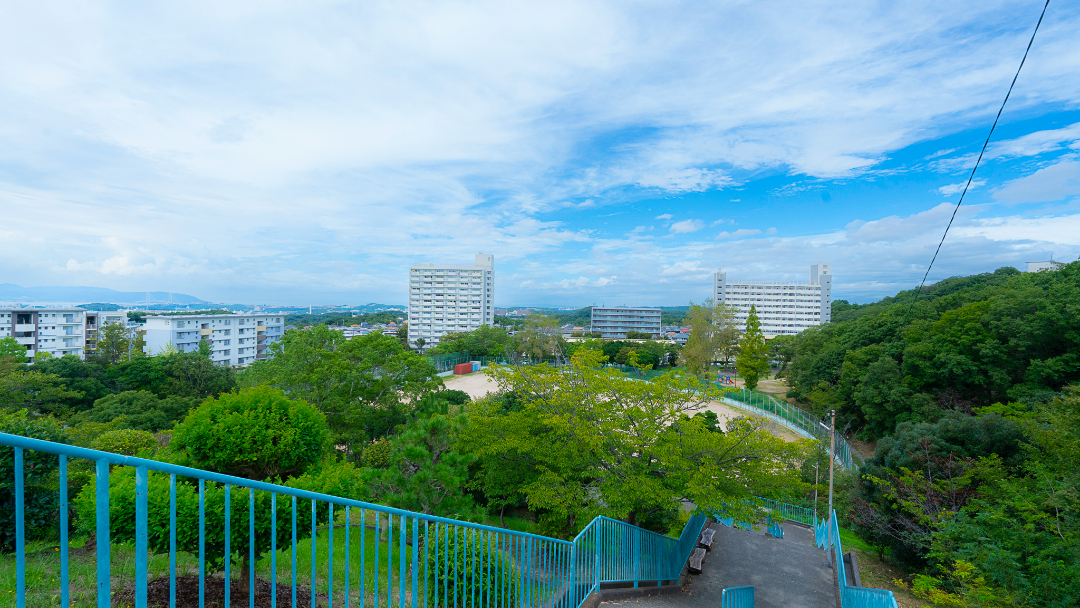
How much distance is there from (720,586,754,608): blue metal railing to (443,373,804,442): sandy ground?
680 inches

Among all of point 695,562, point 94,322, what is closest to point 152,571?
point 695,562

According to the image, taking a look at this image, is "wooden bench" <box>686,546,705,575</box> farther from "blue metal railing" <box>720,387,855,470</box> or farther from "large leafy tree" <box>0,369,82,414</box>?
"large leafy tree" <box>0,369,82,414</box>

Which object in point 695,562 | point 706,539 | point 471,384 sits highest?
point 471,384

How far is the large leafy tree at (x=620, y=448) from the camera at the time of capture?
8.66 meters

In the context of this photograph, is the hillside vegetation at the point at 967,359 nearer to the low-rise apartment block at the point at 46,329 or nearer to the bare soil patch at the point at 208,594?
the bare soil patch at the point at 208,594

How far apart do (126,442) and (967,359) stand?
29.2 m

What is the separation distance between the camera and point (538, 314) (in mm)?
45812

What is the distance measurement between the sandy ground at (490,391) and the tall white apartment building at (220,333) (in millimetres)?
25981

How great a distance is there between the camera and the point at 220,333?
56875mm

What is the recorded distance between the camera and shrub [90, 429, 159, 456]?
22.8ft

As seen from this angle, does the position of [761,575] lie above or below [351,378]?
below

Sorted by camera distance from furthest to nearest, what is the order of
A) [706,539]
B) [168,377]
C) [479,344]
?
[479,344] → [168,377] → [706,539]

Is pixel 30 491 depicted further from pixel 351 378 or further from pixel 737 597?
pixel 351 378

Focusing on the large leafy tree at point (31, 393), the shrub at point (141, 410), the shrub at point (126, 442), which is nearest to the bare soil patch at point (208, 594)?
the shrub at point (126, 442)
